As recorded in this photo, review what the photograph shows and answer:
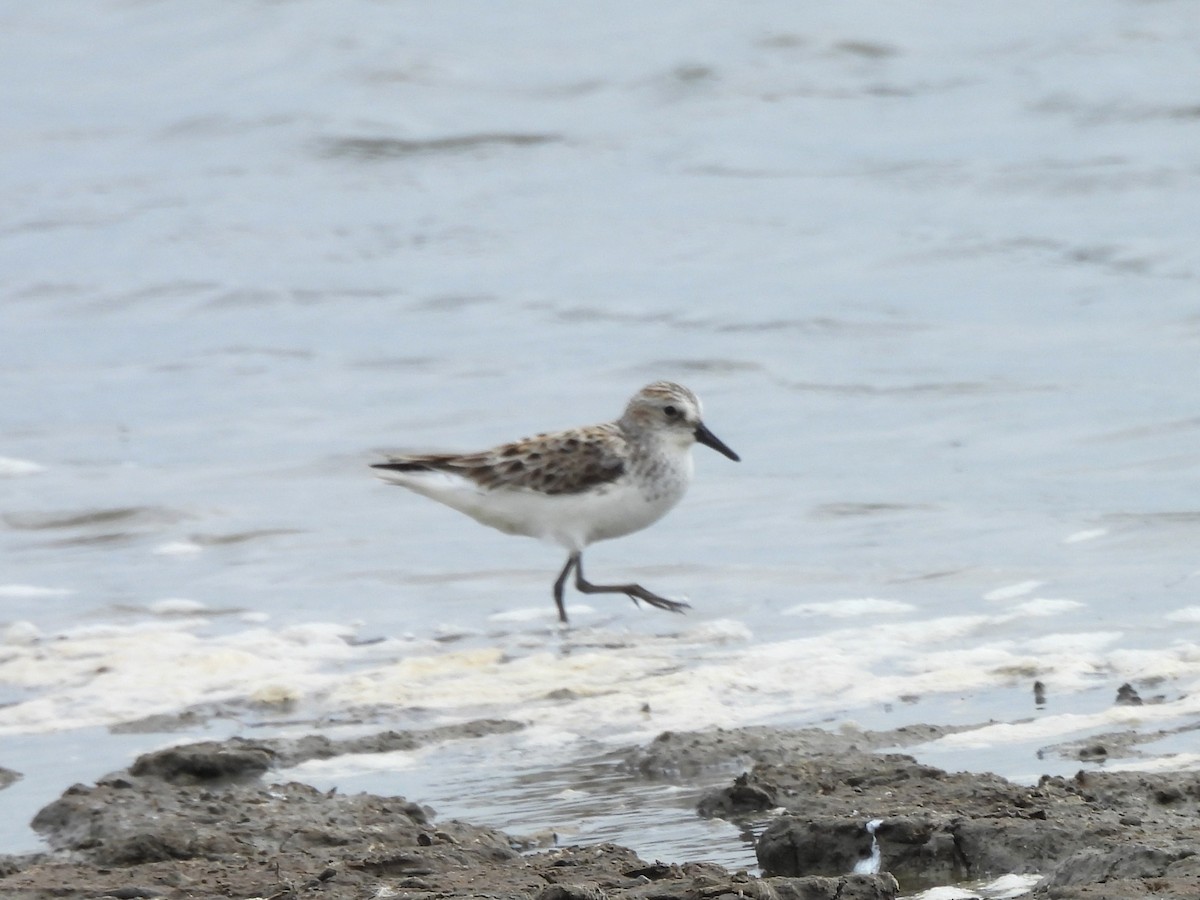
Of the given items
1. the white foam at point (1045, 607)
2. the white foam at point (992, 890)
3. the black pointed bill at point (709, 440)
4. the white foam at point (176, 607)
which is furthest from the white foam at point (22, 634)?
the white foam at point (992, 890)

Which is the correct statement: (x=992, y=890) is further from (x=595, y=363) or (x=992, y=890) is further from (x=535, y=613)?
(x=595, y=363)

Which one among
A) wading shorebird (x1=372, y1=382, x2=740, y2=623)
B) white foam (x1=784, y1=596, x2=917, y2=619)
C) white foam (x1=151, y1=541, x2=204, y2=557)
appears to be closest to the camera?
white foam (x1=784, y1=596, x2=917, y2=619)

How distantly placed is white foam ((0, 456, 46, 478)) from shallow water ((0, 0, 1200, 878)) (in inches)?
4.9

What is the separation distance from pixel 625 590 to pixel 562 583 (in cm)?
26

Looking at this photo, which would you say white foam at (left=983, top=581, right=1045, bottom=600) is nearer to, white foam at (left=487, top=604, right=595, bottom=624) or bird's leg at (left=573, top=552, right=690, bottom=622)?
bird's leg at (left=573, top=552, right=690, bottom=622)

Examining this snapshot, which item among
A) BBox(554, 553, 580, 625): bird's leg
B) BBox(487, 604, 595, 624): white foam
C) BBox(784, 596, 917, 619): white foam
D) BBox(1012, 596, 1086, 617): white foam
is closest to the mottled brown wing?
BBox(554, 553, 580, 625): bird's leg

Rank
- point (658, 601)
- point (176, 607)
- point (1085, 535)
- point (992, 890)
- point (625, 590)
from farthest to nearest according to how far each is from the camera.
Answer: point (1085, 535)
point (625, 590)
point (176, 607)
point (658, 601)
point (992, 890)

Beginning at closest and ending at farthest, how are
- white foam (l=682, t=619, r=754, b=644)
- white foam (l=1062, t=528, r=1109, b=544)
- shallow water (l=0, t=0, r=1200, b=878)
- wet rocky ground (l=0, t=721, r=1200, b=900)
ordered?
1. wet rocky ground (l=0, t=721, r=1200, b=900)
2. shallow water (l=0, t=0, r=1200, b=878)
3. white foam (l=682, t=619, r=754, b=644)
4. white foam (l=1062, t=528, r=1109, b=544)

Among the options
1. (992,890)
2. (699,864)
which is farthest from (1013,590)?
(699,864)

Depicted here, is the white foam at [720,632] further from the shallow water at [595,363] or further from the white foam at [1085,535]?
the white foam at [1085,535]

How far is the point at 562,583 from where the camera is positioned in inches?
292

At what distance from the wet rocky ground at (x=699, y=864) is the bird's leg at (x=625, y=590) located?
2322 mm

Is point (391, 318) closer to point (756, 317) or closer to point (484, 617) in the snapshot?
point (756, 317)

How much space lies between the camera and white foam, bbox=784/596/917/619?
651 centimetres
